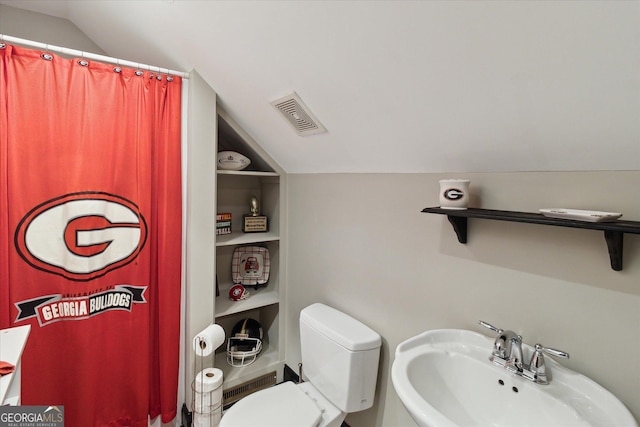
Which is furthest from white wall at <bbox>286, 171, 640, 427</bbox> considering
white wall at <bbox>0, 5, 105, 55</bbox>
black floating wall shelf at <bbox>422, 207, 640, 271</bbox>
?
white wall at <bbox>0, 5, 105, 55</bbox>

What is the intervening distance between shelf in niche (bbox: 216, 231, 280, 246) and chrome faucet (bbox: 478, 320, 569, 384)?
1462 millimetres

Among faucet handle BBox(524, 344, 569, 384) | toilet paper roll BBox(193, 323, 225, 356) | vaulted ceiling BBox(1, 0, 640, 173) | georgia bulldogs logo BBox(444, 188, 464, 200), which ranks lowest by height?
toilet paper roll BBox(193, 323, 225, 356)

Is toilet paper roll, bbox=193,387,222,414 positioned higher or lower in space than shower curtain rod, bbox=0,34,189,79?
lower

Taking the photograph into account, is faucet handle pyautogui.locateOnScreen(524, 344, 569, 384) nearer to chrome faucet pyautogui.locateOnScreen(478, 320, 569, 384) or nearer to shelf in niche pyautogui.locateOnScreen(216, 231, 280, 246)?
chrome faucet pyautogui.locateOnScreen(478, 320, 569, 384)

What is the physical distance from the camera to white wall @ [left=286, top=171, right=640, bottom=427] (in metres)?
0.85

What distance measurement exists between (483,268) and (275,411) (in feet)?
3.72

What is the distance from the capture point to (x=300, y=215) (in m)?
2.06

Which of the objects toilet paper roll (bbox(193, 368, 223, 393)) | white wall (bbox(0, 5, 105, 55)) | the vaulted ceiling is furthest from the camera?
white wall (bbox(0, 5, 105, 55))

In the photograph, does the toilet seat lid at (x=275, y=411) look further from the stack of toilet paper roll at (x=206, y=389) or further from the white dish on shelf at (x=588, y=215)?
the white dish on shelf at (x=588, y=215)

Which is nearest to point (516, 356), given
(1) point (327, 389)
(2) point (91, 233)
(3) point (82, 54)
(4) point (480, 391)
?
(4) point (480, 391)

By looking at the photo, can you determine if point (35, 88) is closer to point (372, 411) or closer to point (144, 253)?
point (144, 253)

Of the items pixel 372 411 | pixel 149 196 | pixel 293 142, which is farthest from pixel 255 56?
pixel 372 411

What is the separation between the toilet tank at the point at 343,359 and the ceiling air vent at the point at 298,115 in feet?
3.29

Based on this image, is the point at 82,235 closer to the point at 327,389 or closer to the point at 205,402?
the point at 205,402
